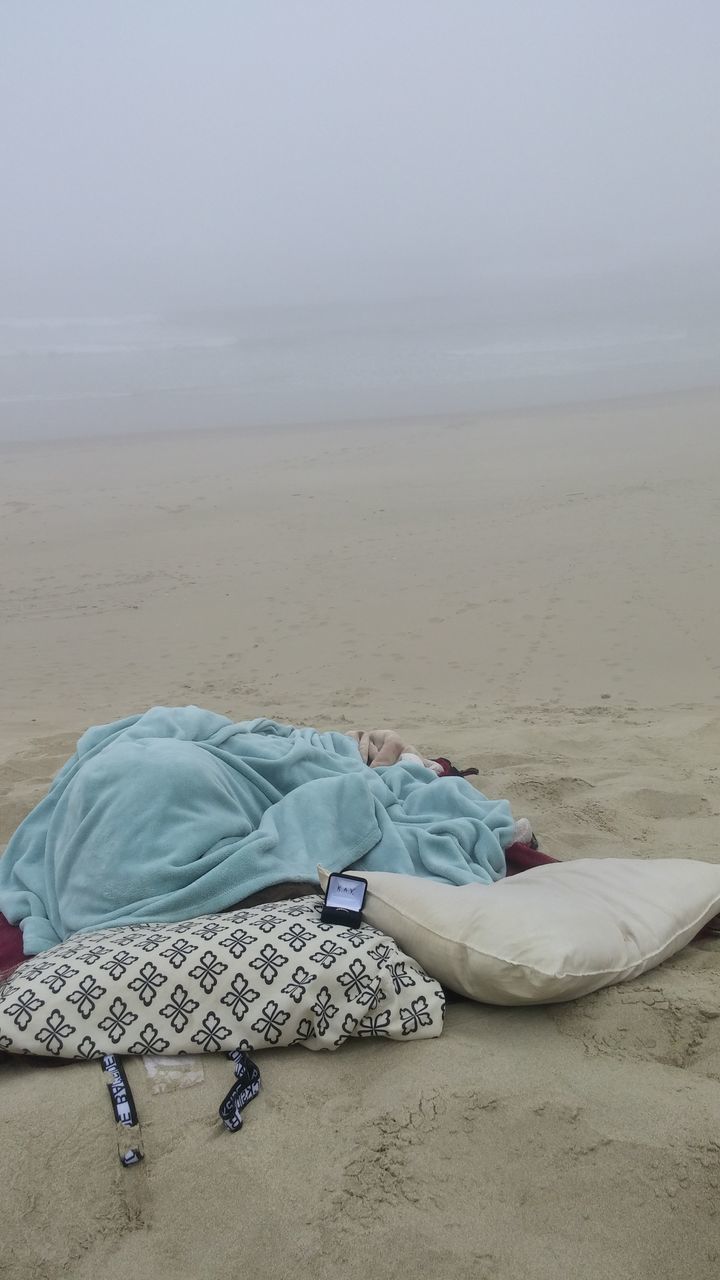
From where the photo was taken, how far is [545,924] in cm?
237

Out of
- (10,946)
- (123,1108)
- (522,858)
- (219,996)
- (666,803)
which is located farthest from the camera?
(666,803)

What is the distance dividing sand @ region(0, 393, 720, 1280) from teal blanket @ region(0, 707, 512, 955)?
0.68 m

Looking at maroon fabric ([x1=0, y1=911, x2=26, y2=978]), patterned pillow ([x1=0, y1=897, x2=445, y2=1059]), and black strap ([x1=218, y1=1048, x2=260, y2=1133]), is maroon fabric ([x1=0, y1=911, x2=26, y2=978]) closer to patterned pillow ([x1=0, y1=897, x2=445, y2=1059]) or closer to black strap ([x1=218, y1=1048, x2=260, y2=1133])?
patterned pillow ([x1=0, y1=897, x2=445, y2=1059])

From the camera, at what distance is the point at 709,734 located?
5.53m

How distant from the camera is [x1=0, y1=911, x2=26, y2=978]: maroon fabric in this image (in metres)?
3.16

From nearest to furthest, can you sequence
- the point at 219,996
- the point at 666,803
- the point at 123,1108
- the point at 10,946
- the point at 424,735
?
the point at 123,1108 → the point at 219,996 → the point at 10,946 → the point at 666,803 → the point at 424,735

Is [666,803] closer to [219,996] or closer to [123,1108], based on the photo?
[219,996]

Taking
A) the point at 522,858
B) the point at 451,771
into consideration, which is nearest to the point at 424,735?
the point at 451,771

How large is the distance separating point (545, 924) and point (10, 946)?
1.89 meters

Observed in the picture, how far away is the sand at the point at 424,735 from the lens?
6.03ft

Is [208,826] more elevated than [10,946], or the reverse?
[208,826]

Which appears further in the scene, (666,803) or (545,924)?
(666,803)

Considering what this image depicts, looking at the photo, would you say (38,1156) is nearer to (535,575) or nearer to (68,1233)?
(68,1233)

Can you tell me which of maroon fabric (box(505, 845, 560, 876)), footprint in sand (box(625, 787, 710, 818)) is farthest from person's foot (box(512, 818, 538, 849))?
footprint in sand (box(625, 787, 710, 818))
